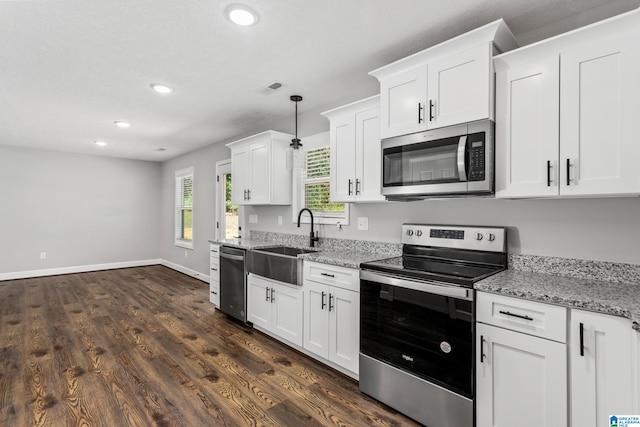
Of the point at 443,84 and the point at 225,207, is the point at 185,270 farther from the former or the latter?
the point at 443,84

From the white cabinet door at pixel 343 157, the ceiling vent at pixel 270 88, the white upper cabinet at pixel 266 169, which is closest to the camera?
the white cabinet door at pixel 343 157

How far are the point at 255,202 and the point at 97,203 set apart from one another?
476cm

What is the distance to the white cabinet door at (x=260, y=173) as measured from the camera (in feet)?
12.8

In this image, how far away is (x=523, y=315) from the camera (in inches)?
65.4

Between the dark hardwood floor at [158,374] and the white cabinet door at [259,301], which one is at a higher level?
the white cabinet door at [259,301]

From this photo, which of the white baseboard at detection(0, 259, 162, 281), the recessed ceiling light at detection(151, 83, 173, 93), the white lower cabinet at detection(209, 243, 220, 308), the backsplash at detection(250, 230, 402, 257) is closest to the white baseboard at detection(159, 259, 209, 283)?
the white baseboard at detection(0, 259, 162, 281)

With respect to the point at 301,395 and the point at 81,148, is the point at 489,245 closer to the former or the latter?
the point at 301,395

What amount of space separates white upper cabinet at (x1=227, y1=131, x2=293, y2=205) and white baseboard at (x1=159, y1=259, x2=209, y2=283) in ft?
7.93

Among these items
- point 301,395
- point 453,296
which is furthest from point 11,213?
point 453,296

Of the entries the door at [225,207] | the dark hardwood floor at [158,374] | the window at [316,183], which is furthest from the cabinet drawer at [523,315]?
the door at [225,207]

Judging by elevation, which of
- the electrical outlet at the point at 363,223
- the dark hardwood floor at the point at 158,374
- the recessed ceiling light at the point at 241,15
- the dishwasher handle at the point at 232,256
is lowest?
the dark hardwood floor at the point at 158,374

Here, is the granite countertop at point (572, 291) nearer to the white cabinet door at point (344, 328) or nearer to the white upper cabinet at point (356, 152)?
the white cabinet door at point (344, 328)

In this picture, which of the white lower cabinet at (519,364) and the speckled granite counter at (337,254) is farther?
the speckled granite counter at (337,254)

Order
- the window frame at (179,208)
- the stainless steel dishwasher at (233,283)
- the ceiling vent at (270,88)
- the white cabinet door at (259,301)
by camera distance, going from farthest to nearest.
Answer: the window frame at (179,208) → the stainless steel dishwasher at (233,283) → the white cabinet door at (259,301) → the ceiling vent at (270,88)
